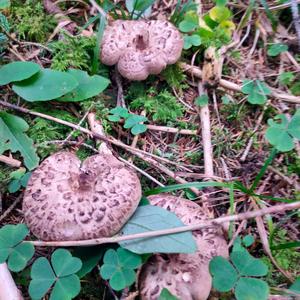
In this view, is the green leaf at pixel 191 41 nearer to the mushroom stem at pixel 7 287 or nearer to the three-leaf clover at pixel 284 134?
the three-leaf clover at pixel 284 134

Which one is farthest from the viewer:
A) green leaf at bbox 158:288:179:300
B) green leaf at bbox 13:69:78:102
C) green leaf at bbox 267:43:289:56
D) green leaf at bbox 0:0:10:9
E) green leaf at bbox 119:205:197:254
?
green leaf at bbox 267:43:289:56

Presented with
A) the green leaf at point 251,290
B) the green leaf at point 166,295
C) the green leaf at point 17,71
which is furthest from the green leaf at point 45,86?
the green leaf at point 251,290

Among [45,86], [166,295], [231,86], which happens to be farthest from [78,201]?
[231,86]

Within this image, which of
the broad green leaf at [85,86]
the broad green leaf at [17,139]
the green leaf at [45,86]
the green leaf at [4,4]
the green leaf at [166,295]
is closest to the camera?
the green leaf at [166,295]

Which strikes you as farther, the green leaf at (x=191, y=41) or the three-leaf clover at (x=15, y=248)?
the green leaf at (x=191, y=41)

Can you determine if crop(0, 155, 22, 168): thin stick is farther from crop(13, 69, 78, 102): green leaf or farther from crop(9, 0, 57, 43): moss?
crop(9, 0, 57, 43): moss

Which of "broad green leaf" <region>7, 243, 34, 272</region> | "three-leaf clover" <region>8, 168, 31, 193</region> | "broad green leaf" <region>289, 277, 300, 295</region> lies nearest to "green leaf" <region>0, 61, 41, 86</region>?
"three-leaf clover" <region>8, 168, 31, 193</region>
